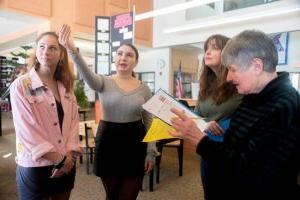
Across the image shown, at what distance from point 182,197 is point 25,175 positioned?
210cm

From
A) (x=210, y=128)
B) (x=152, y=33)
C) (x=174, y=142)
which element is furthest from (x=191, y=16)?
(x=210, y=128)

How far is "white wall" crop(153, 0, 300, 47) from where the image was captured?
5.71 metres

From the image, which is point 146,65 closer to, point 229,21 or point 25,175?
point 229,21

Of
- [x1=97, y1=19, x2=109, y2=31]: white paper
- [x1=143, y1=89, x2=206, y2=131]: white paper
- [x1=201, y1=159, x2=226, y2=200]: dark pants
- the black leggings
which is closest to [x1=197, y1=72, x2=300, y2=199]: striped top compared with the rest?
[x1=143, y1=89, x2=206, y2=131]: white paper

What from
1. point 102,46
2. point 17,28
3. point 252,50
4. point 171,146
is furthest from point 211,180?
point 17,28

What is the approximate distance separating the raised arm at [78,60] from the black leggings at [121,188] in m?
0.60

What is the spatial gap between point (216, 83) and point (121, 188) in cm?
90

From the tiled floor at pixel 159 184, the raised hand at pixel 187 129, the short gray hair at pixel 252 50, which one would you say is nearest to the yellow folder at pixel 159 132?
the raised hand at pixel 187 129

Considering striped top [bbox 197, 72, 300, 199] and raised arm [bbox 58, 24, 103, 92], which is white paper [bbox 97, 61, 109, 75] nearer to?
raised arm [bbox 58, 24, 103, 92]

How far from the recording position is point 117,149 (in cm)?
162

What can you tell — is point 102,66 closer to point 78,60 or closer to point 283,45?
point 78,60

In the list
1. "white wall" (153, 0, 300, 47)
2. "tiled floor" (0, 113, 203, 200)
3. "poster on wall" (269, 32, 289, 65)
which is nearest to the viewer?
"tiled floor" (0, 113, 203, 200)

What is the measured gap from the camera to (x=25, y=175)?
132 centimetres

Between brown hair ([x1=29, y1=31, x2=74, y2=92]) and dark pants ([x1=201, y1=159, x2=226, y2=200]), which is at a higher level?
brown hair ([x1=29, y1=31, x2=74, y2=92])
